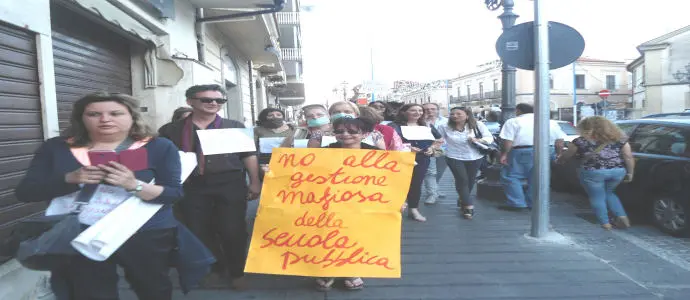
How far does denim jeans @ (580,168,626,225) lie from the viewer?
524 cm

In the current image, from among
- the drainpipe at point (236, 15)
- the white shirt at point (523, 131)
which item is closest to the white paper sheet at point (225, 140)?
the white shirt at point (523, 131)

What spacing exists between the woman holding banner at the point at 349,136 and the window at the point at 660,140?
3.87 m

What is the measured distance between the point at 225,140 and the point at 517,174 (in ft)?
14.3

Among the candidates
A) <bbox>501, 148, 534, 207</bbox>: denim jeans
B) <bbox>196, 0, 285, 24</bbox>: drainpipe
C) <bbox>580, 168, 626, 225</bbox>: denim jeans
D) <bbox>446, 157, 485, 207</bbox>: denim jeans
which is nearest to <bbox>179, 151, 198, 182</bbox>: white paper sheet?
<bbox>446, 157, 485, 207</bbox>: denim jeans

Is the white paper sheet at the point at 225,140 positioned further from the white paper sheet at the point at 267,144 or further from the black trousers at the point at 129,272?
the white paper sheet at the point at 267,144

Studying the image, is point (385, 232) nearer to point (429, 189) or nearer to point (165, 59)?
point (429, 189)

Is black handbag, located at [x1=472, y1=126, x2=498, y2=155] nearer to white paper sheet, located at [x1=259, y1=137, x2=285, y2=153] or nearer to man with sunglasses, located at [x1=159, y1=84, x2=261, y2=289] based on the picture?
white paper sheet, located at [x1=259, y1=137, x2=285, y2=153]

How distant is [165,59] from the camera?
6.25m

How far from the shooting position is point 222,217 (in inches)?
136

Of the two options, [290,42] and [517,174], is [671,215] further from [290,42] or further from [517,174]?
[290,42]

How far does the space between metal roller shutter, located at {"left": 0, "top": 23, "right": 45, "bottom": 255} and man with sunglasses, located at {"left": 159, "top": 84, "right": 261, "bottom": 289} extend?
36.0 inches

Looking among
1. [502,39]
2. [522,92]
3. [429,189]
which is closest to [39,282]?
[502,39]

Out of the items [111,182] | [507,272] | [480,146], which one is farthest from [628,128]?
[111,182]

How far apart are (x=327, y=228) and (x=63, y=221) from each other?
63.4 inches
